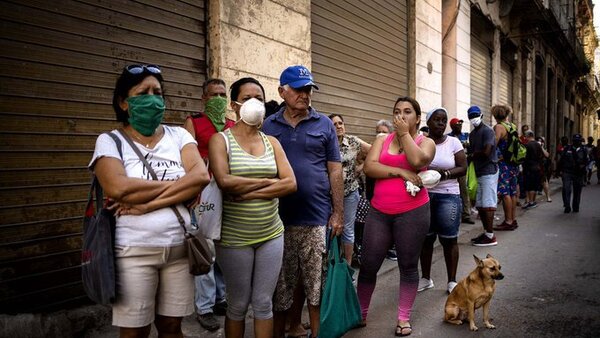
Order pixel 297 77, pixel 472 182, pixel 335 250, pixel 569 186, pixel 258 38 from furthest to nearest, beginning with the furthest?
pixel 569 186
pixel 472 182
pixel 258 38
pixel 335 250
pixel 297 77

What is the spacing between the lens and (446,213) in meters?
4.57

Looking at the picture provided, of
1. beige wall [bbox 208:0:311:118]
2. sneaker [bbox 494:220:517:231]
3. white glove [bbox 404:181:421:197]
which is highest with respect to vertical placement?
beige wall [bbox 208:0:311:118]

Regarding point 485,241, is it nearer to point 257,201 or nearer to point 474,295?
point 474,295

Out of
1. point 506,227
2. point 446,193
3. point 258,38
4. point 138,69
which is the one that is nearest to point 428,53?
point 506,227

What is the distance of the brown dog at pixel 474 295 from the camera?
12.5 ft

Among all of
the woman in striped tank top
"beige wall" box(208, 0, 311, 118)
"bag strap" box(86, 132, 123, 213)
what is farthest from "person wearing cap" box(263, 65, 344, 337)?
"beige wall" box(208, 0, 311, 118)

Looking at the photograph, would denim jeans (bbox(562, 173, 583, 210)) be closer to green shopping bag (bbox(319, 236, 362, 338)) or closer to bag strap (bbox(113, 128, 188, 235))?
green shopping bag (bbox(319, 236, 362, 338))

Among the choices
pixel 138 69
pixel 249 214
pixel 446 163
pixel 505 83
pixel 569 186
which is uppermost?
pixel 505 83

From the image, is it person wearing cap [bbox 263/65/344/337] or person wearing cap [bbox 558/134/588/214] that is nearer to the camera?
person wearing cap [bbox 263/65/344/337]

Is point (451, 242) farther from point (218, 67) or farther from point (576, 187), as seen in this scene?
point (576, 187)

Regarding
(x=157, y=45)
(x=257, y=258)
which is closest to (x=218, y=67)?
(x=157, y=45)

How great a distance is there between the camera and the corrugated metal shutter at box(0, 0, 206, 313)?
346 centimetres

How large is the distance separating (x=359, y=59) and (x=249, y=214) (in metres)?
6.30

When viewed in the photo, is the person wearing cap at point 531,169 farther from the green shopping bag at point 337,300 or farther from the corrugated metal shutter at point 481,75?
the green shopping bag at point 337,300
